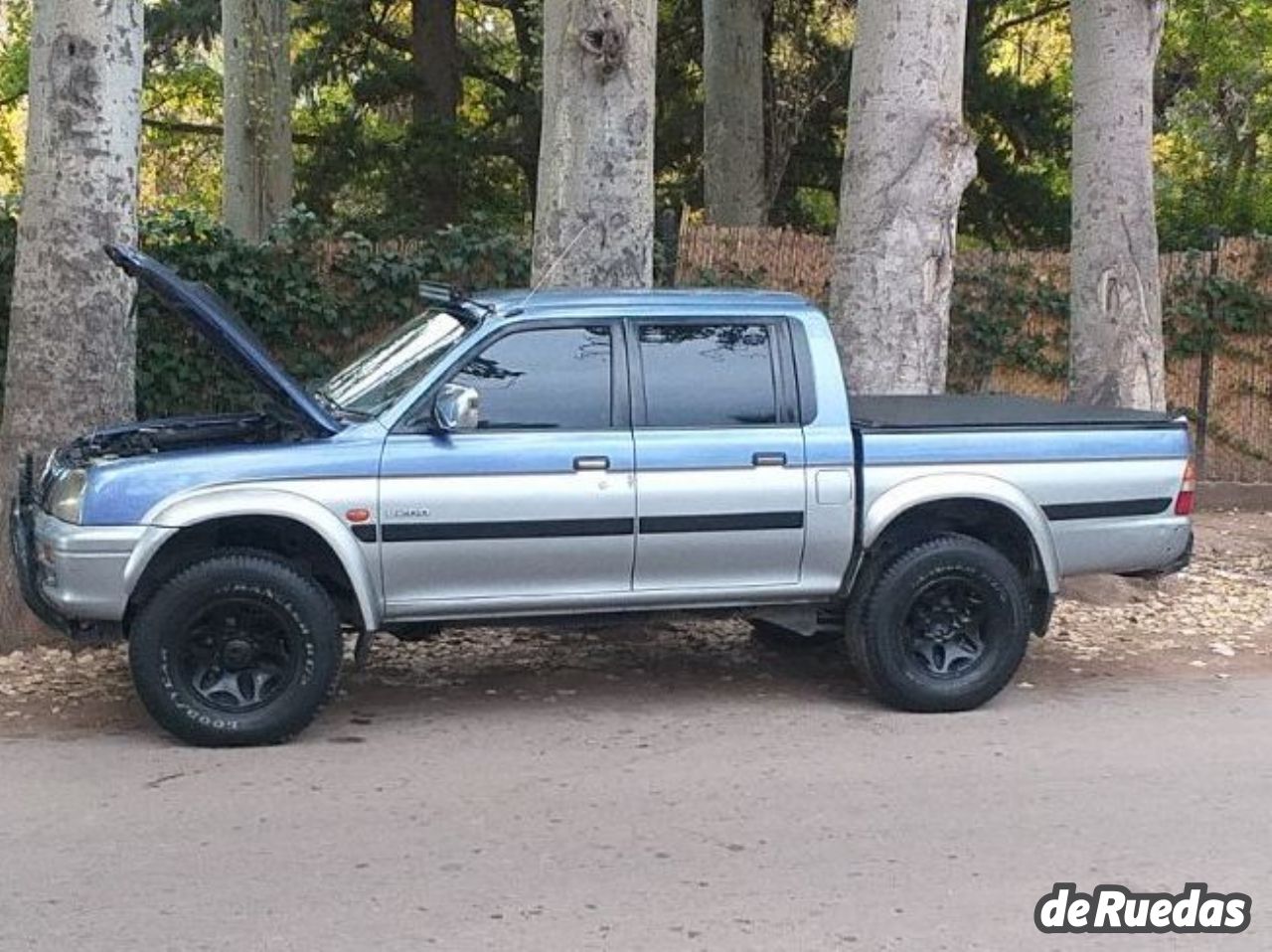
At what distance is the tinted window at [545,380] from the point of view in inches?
270

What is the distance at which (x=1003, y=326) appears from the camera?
533 inches

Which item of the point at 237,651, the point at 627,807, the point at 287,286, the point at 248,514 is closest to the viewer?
the point at 627,807

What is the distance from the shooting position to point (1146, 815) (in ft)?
19.1

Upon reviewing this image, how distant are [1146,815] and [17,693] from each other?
5.17m

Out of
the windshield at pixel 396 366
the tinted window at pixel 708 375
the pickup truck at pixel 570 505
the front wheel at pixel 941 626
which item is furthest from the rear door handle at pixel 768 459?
the windshield at pixel 396 366

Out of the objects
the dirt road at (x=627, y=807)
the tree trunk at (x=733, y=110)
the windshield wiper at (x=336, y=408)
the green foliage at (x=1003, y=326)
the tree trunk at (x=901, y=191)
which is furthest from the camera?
the tree trunk at (x=733, y=110)

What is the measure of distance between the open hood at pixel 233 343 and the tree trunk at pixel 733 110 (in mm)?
10469

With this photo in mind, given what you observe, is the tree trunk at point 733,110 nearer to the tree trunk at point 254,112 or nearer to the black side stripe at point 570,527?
the tree trunk at point 254,112

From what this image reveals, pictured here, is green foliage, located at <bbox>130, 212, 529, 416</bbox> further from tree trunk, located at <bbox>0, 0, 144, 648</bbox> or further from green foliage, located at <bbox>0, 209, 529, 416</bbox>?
tree trunk, located at <bbox>0, 0, 144, 648</bbox>

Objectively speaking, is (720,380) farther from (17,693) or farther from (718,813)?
(17,693)

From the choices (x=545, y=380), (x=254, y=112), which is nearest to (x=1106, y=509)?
(x=545, y=380)

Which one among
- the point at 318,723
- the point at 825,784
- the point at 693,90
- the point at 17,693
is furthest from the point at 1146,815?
the point at 693,90

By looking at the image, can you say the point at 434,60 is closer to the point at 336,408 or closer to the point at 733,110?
the point at 733,110

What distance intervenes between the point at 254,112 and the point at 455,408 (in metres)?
9.69
